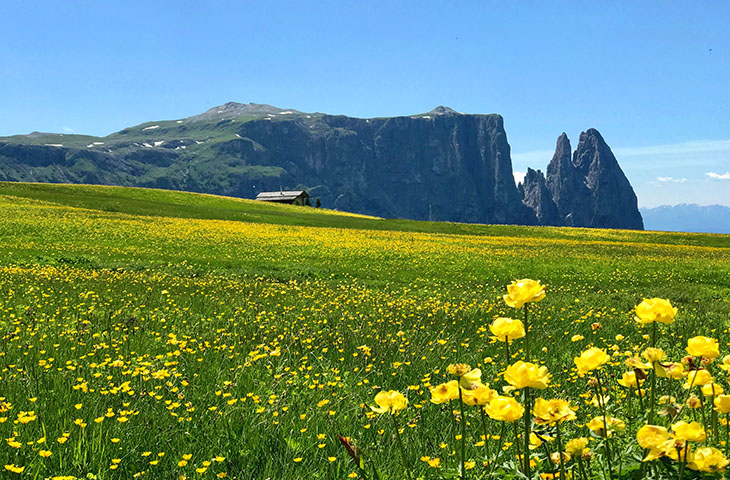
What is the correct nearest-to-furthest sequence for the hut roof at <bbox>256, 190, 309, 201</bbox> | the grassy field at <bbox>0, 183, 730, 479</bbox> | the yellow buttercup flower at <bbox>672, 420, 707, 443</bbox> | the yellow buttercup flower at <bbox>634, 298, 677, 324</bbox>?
1. the yellow buttercup flower at <bbox>672, 420, 707, 443</bbox>
2. the yellow buttercup flower at <bbox>634, 298, 677, 324</bbox>
3. the grassy field at <bbox>0, 183, 730, 479</bbox>
4. the hut roof at <bbox>256, 190, 309, 201</bbox>

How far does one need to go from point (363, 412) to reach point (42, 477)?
2.92 m

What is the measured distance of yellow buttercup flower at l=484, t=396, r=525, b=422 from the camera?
197cm

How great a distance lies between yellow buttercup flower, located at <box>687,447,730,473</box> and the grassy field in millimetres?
623

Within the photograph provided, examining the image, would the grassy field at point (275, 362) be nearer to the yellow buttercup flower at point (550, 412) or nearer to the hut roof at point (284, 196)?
the yellow buttercup flower at point (550, 412)

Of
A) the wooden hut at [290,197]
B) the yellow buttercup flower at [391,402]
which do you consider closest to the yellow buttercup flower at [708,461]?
the yellow buttercup flower at [391,402]

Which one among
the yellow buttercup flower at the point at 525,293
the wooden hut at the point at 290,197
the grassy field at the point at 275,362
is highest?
the wooden hut at the point at 290,197

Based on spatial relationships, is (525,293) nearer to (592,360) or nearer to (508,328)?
(508,328)

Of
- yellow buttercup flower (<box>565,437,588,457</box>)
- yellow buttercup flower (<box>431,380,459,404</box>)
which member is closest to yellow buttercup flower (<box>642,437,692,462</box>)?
yellow buttercup flower (<box>565,437,588,457</box>)

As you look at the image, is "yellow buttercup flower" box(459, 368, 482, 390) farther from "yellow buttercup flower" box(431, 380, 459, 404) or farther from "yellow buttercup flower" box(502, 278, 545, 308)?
"yellow buttercup flower" box(502, 278, 545, 308)

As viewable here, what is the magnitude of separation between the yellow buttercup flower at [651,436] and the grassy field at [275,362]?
0.74 metres

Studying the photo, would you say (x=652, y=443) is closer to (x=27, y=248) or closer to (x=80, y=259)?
(x=80, y=259)

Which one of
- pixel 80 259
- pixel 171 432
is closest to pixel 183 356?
pixel 171 432

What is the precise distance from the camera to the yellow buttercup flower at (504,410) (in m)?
1.97

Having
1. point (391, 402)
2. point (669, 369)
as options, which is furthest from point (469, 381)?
point (669, 369)
